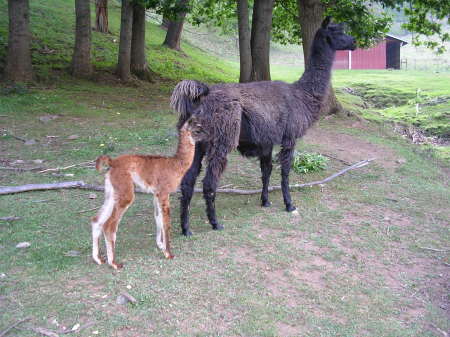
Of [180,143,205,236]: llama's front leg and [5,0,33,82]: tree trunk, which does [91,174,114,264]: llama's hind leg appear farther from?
[5,0,33,82]: tree trunk

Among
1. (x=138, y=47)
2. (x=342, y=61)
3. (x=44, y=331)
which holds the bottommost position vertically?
(x=44, y=331)

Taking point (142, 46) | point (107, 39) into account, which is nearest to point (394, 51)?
point (107, 39)

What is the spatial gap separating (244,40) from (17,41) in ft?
20.9

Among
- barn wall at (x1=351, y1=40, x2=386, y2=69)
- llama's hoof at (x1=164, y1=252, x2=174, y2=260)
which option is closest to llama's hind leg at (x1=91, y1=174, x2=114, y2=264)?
llama's hoof at (x1=164, y1=252, x2=174, y2=260)

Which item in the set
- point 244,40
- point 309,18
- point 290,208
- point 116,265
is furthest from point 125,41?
point 116,265

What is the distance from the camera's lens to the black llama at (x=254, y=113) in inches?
239

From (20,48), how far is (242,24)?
6.25 metres

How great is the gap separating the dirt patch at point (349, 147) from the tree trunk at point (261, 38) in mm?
2667

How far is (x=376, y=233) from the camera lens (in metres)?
6.52

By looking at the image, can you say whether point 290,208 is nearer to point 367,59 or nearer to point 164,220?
point 164,220

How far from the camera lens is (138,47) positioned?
55.7 ft

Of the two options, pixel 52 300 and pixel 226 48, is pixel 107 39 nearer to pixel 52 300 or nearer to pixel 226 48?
pixel 52 300

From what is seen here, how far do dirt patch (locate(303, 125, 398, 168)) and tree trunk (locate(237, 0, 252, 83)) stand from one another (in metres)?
3.30

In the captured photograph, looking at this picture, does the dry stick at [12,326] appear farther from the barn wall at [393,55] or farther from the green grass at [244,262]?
the barn wall at [393,55]
